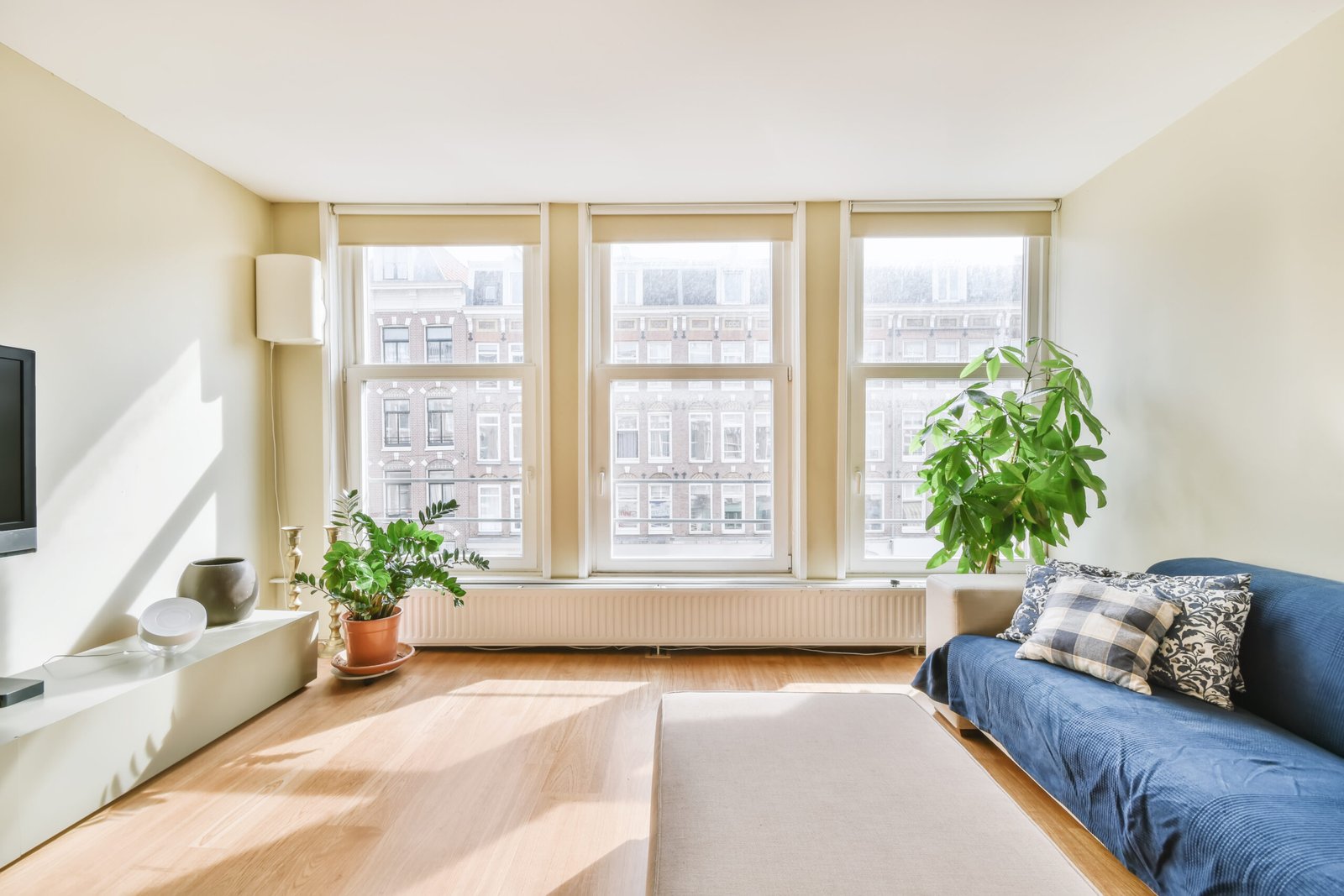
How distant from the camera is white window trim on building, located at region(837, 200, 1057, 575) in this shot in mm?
3428

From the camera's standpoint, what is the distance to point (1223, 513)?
232 centimetres

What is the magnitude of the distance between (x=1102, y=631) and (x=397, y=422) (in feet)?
10.9

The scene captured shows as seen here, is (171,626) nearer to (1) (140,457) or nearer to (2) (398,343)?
(1) (140,457)

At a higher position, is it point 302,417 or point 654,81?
point 654,81

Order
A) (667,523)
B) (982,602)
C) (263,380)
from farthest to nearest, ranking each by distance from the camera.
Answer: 1. (667,523)
2. (263,380)
3. (982,602)

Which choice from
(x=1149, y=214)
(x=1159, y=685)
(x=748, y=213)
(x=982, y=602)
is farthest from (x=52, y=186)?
(x=1149, y=214)

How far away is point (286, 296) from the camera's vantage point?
3170mm

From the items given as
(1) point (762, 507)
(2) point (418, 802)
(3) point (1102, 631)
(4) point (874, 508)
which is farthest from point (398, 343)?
(3) point (1102, 631)

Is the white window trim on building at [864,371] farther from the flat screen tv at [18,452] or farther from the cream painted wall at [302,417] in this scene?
the flat screen tv at [18,452]

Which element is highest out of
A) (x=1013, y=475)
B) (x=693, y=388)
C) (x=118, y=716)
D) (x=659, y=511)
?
(x=693, y=388)

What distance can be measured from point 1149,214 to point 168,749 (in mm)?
4234

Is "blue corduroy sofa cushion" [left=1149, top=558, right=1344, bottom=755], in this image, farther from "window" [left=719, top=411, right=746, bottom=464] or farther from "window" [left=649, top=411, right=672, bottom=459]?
"window" [left=649, top=411, right=672, bottom=459]

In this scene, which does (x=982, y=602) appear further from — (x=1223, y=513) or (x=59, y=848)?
(x=59, y=848)

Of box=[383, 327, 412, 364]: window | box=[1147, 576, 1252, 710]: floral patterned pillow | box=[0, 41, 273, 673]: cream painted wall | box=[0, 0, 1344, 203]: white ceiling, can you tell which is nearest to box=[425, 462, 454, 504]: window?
box=[383, 327, 412, 364]: window
